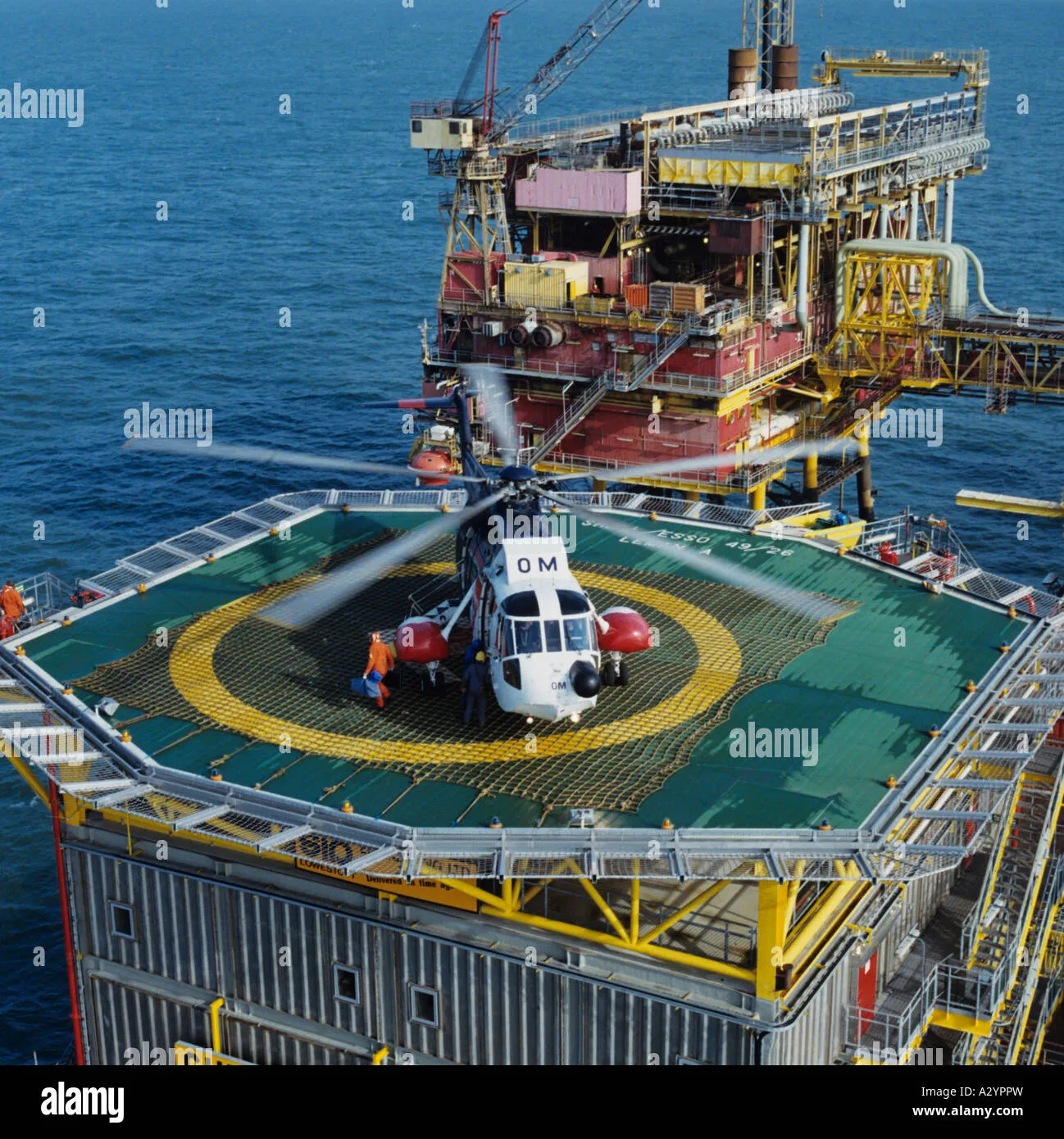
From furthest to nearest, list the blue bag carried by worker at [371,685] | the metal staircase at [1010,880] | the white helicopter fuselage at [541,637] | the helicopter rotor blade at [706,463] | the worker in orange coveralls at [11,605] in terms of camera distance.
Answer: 1. the worker in orange coveralls at [11,605]
2. the helicopter rotor blade at [706,463]
3. the metal staircase at [1010,880]
4. the blue bag carried by worker at [371,685]
5. the white helicopter fuselage at [541,637]

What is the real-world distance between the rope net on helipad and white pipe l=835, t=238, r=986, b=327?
1171 inches

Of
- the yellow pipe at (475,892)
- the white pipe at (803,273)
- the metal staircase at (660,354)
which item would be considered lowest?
the yellow pipe at (475,892)

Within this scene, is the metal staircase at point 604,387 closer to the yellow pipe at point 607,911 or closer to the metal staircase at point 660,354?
the metal staircase at point 660,354

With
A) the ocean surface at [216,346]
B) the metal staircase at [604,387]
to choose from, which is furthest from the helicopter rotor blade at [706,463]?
the ocean surface at [216,346]

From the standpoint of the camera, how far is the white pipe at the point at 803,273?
7169cm

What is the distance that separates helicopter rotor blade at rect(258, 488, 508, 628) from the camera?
42.7 meters

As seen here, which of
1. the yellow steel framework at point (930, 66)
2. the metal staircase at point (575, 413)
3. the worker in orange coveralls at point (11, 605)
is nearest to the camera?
the worker in orange coveralls at point (11, 605)

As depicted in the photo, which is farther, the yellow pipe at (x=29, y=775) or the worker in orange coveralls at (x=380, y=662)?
the worker in orange coveralls at (x=380, y=662)

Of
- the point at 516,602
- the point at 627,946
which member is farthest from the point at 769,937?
the point at 516,602

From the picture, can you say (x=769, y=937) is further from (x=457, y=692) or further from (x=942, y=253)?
(x=942, y=253)

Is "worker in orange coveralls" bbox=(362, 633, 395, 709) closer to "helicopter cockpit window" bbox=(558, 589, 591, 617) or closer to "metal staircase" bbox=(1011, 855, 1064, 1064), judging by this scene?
"helicopter cockpit window" bbox=(558, 589, 591, 617)

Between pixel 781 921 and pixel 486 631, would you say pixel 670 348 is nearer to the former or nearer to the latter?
pixel 486 631

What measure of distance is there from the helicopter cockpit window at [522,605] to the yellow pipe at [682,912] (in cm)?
749
